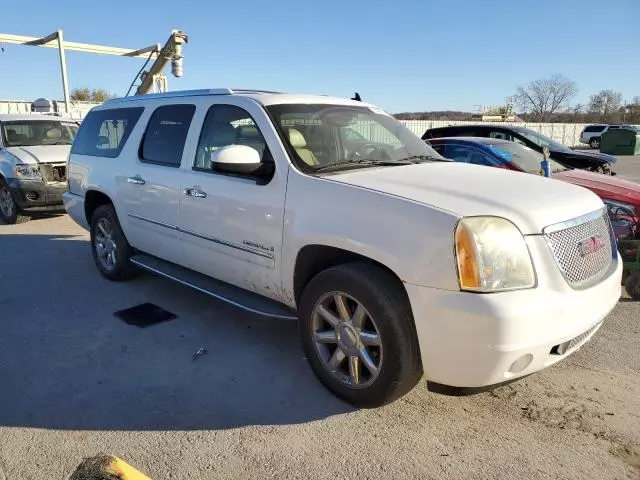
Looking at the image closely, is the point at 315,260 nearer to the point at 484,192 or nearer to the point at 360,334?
the point at 360,334

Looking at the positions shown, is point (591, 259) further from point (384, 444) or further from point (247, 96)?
point (247, 96)

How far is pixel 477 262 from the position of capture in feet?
8.45

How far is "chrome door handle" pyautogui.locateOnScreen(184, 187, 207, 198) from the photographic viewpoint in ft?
13.4

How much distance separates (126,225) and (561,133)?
41578 millimetres

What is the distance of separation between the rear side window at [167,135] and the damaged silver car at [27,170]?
5014mm

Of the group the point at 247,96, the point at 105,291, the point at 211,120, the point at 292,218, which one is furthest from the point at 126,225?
the point at 292,218

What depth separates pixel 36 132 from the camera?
10.2 m

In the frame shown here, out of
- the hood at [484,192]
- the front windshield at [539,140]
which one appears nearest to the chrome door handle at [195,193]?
the hood at [484,192]

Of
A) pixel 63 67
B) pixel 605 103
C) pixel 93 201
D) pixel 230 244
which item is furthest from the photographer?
pixel 605 103

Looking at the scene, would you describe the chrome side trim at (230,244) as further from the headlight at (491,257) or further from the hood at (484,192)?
the headlight at (491,257)

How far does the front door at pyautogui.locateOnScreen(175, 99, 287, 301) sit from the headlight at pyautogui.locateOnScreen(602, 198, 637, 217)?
3.90 m

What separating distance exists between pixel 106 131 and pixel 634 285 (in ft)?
18.7

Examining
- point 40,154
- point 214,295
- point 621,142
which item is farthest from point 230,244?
point 621,142

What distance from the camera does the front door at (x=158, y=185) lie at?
4473 millimetres
